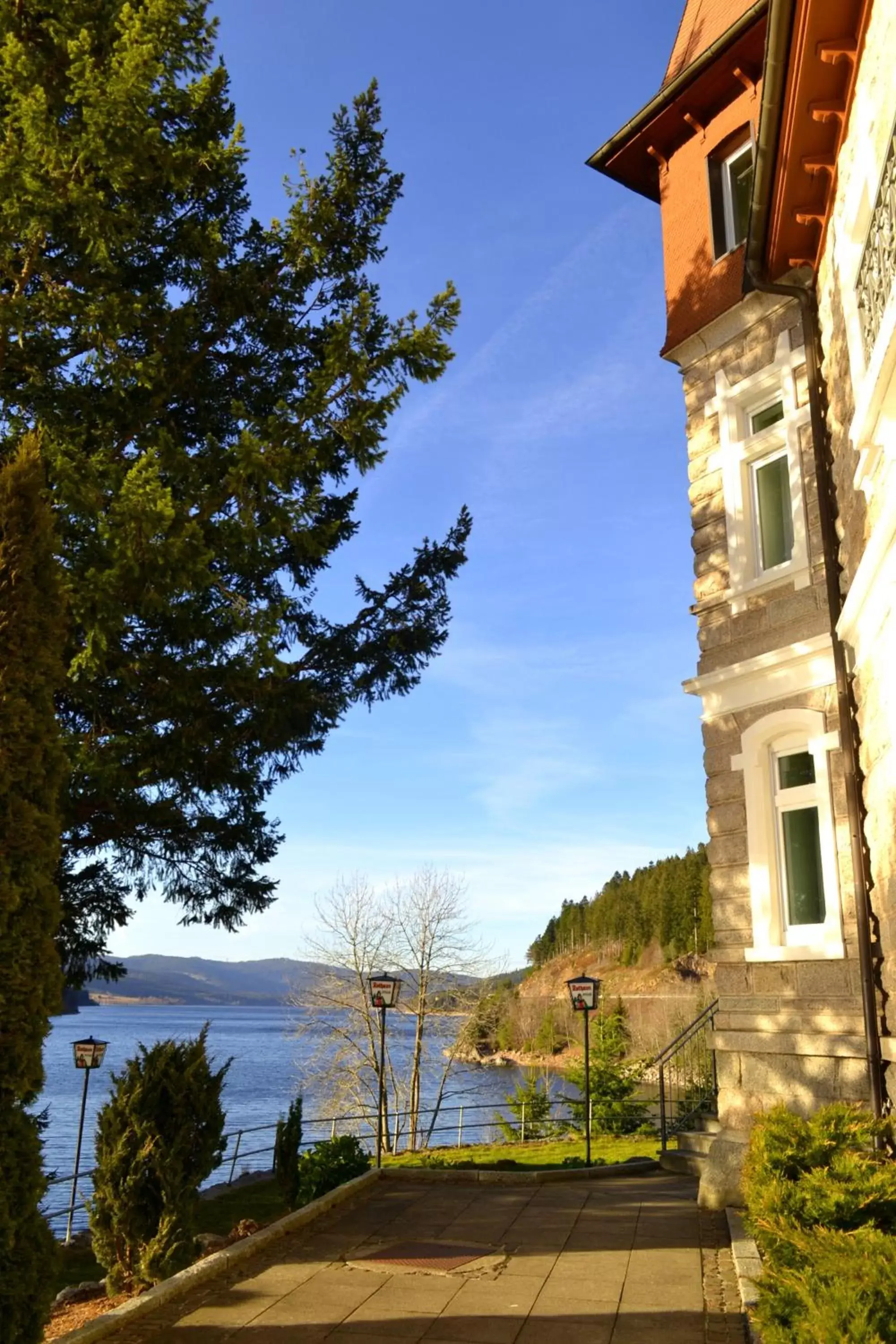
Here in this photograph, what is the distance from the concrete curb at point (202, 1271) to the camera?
643 centimetres

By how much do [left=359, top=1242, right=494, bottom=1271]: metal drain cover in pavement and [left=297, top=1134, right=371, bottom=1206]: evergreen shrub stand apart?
112 inches

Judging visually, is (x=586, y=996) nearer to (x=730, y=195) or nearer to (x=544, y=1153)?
(x=544, y=1153)

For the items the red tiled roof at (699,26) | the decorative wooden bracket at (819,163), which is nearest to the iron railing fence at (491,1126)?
the decorative wooden bracket at (819,163)

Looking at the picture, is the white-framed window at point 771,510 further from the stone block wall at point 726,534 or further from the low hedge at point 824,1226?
the low hedge at point 824,1226

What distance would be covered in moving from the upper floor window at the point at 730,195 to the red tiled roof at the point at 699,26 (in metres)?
1.20

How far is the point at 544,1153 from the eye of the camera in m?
20.4

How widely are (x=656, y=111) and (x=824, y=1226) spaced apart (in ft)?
37.9

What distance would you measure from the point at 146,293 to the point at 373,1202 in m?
10.1

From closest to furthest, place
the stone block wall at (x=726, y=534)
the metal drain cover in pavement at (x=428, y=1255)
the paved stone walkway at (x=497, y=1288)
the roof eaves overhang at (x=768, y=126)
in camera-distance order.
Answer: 1. the paved stone walkway at (x=497, y=1288)
2. the roof eaves overhang at (x=768, y=126)
3. the metal drain cover in pavement at (x=428, y=1255)
4. the stone block wall at (x=726, y=534)

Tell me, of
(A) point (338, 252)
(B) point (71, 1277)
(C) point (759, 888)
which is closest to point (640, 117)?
(A) point (338, 252)

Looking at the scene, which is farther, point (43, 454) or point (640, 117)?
point (640, 117)

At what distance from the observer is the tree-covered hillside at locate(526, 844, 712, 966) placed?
91.1m

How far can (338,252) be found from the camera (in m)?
12.4

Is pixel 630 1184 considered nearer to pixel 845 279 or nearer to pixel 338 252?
pixel 845 279
